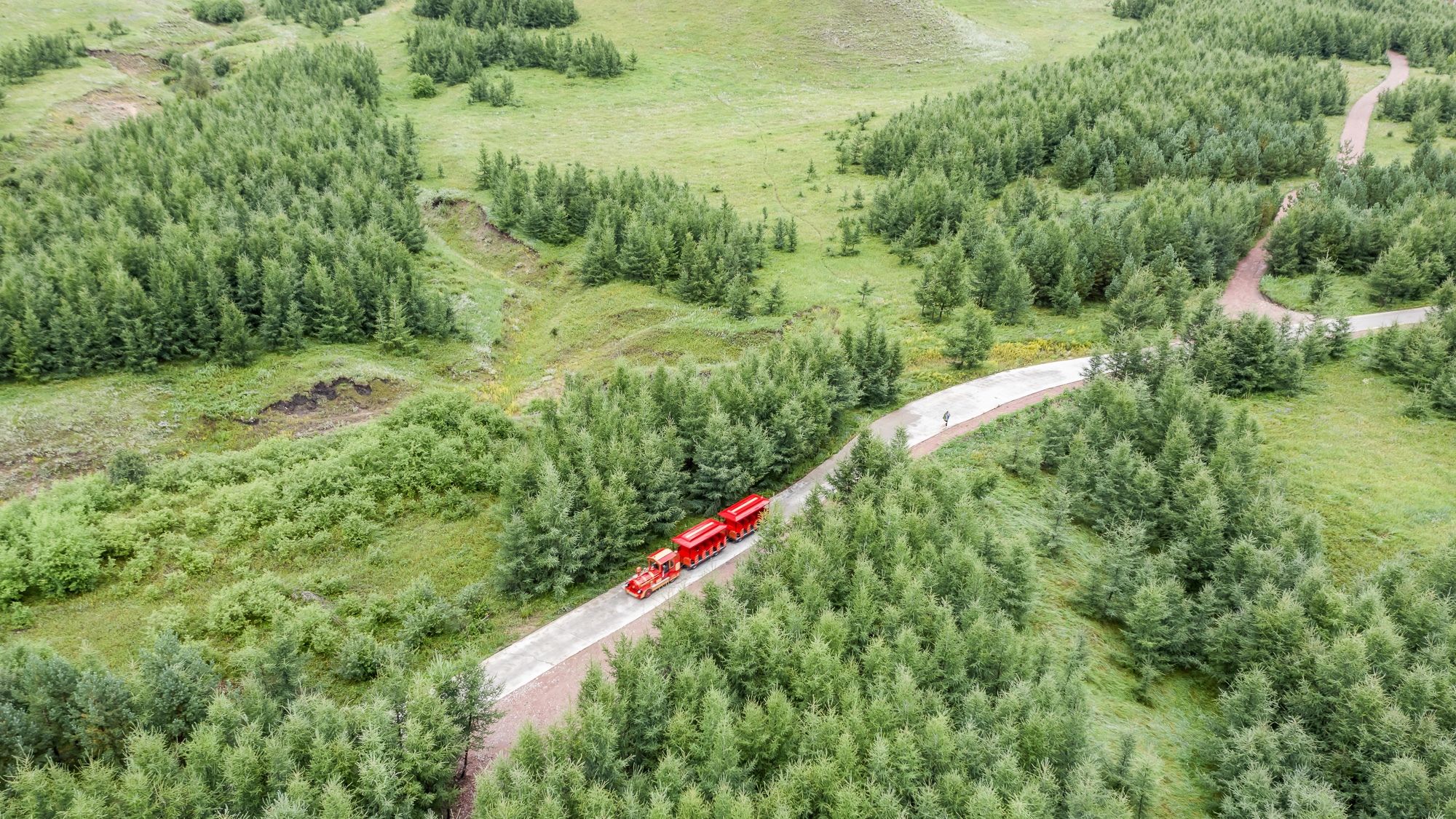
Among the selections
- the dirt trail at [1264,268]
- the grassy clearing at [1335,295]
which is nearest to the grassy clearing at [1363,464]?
the dirt trail at [1264,268]

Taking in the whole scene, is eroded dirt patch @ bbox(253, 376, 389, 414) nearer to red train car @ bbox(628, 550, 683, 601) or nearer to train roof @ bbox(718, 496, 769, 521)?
red train car @ bbox(628, 550, 683, 601)

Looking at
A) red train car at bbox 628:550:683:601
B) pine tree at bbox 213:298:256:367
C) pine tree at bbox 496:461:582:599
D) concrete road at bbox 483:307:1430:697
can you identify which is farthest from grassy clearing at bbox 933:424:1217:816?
pine tree at bbox 213:298:256:367

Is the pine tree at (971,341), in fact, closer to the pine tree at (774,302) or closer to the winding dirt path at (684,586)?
the winding dirt path at (684,586)

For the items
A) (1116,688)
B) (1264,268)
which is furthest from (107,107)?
(1264,268)

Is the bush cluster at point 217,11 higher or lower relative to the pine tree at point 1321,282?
higher

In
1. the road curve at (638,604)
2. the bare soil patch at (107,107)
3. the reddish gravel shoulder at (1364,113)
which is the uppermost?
the reddish gravel shoulder at (1364,113)

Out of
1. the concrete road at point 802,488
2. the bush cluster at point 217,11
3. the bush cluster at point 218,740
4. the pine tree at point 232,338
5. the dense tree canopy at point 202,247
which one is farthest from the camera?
the bush cluster at point 217,11
